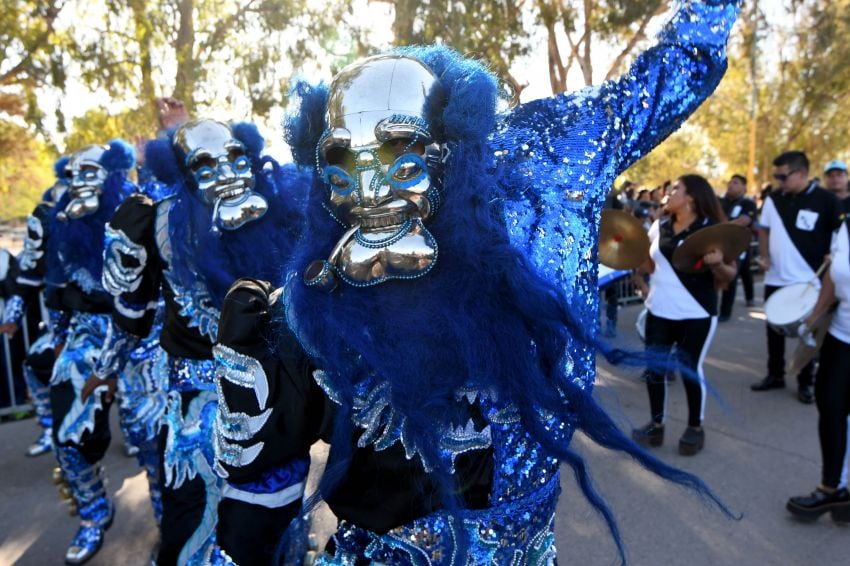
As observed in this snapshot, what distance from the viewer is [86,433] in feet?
9.98

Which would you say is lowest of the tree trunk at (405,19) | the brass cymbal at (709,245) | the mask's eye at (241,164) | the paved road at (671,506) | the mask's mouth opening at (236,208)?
the paved road at (671,506)

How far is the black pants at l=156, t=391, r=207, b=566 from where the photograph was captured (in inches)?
81.7

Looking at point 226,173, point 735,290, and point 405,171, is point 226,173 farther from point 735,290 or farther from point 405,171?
point 735,290

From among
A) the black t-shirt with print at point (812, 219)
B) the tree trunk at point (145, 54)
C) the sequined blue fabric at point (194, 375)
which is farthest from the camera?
the tree trunk at point (145, 54)

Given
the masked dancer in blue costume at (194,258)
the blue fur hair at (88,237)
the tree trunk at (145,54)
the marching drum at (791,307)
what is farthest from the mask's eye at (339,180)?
the tree trunk at (145,54)

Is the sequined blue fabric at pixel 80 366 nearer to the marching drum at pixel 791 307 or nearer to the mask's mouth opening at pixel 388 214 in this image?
the mask's mouth opening at pixel 388 214

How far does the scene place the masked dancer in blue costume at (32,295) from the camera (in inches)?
159

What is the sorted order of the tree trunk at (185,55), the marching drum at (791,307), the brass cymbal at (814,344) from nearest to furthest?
the brass cymbal at (814,344) < the marching drum at (791,307) < the tree trunk at (185,55)

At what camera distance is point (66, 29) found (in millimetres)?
10641

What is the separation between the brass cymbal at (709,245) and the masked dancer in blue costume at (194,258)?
262cm

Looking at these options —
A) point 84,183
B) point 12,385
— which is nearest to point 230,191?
point 84,183

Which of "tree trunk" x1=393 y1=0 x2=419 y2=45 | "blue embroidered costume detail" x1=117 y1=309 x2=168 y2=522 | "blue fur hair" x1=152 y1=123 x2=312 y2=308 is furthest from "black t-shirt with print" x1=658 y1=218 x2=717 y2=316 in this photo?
"tree trunk" x1=393 y1=0 x2=419 y2=45

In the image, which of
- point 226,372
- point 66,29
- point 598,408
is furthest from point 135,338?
point 66,29

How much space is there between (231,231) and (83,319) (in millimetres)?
1738
